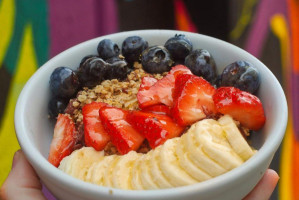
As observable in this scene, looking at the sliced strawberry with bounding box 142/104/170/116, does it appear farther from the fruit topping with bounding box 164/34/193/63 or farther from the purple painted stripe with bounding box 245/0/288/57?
the purple painted stripe with bounding box 245/0/288/57

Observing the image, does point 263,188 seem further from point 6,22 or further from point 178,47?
point 6,22

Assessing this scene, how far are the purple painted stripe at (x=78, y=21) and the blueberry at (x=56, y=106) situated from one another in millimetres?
726

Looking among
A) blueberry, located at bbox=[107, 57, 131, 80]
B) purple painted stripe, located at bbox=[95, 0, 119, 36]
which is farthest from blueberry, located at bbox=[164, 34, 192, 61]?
purple painted stripe, located at bbox=[95, 0, 119, 36]

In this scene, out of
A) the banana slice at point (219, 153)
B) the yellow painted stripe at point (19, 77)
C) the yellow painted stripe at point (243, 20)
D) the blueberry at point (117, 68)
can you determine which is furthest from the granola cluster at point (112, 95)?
the yellow painted stripe at point (243, 20)

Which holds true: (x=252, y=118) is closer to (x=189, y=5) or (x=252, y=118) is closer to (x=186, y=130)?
(x=186, y=130)

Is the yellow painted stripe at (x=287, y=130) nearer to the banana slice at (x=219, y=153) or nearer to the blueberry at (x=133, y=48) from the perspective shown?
the blueberry at (x=133, y=48)

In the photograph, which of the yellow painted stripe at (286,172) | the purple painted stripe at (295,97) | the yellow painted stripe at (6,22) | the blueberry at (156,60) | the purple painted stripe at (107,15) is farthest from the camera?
the purple painted stripe at (295,97)

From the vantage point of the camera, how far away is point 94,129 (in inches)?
31.4

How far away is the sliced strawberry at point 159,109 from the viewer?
0.82m

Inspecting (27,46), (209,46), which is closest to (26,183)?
(209,46)

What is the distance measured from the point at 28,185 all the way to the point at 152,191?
312 millimetres

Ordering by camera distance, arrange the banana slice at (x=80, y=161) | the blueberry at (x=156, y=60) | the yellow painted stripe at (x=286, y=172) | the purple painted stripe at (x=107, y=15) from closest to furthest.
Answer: the banana slice at (x=80, y=161) < the blueberry at (x=156, y=60) < the purple painted stripe at (x=107, y=15) < the yellow painted stripe at (x=286, y=172)

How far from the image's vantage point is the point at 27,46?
1.56 meters

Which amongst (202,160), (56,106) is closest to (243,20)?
(56,106)
